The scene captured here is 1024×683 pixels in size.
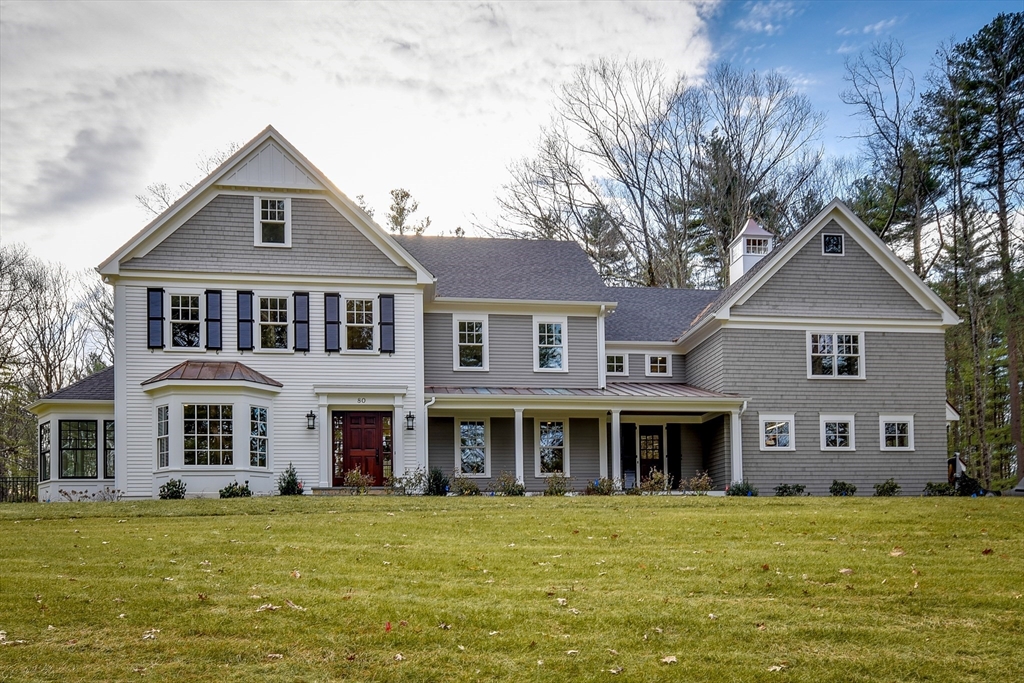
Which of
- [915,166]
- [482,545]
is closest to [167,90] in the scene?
[482,545]

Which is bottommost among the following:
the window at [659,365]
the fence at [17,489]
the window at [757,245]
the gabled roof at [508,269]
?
the fence at [17,489]

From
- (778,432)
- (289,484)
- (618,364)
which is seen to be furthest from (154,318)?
(778,432)

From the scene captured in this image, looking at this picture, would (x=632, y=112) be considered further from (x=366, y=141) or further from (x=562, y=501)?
(x=562, y=501)

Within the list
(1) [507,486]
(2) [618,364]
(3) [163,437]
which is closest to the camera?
(3) [163,437]

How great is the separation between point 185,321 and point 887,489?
18349 millimetres

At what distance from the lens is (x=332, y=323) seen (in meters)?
24.3

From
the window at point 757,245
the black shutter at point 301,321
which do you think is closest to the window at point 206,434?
the black shutter at point 301,321

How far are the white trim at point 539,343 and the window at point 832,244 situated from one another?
24.5 feet

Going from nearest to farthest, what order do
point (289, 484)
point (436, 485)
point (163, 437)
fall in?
point (289, 484)
point (163, 437)
point (436, 485)

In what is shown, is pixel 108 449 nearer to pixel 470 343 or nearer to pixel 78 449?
pixel 78 449

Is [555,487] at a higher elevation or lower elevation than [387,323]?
lower

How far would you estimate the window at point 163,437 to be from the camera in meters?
22.5

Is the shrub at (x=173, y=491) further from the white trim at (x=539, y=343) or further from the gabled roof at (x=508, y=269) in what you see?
the white trim at (x=539, y=343)

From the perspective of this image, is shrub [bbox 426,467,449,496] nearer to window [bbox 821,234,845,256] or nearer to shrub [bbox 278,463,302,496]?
shrub [bbox 278,463,302,496]
